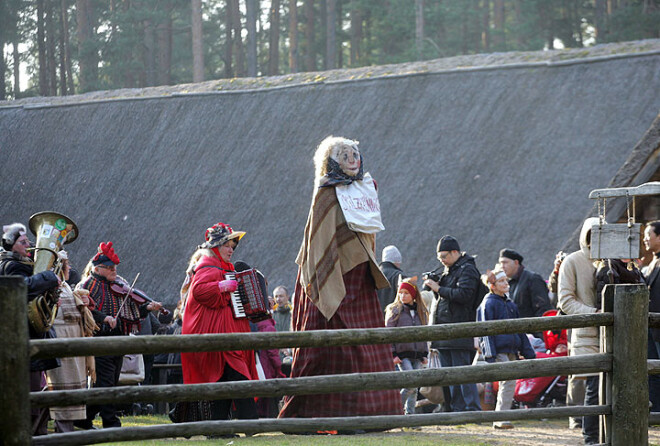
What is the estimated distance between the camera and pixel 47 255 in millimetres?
8188

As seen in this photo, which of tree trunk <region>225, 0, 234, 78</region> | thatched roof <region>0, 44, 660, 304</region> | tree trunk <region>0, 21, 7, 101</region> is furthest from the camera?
tree trunk <region>0, 21, 7, 101</region>

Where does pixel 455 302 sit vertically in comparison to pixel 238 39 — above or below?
below

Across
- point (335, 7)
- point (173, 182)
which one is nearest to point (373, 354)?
point (173, 182)

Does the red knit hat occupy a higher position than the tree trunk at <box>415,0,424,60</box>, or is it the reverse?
the tree trunk at <box>415,0,424,60</box>

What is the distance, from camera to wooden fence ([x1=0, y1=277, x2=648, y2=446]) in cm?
480

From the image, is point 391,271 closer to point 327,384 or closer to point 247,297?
point 247,297

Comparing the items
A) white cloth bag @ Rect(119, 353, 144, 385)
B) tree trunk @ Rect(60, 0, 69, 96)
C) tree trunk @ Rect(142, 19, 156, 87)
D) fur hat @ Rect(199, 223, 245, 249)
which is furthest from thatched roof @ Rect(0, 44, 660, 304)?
tree trunk @ Rect(60, 0, 69, 96)

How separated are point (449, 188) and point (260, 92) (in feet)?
26.4

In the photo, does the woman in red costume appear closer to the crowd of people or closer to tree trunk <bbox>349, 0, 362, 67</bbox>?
the crowd of people

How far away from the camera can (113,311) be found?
9.85 metres

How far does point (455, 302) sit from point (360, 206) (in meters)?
2.19

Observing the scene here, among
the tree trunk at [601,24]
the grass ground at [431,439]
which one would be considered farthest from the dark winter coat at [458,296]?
the tree trunk at [601,24]

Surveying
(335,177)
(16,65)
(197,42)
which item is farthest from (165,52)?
(335,177)

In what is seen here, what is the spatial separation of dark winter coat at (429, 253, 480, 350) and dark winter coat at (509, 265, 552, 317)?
57.7 inches
